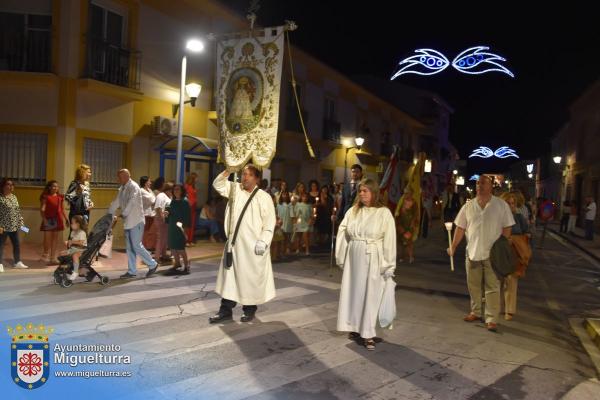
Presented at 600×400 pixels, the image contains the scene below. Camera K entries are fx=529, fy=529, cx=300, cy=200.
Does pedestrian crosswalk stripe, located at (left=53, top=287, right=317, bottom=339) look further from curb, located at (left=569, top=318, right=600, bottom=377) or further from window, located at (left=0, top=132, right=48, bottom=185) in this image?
window, located at (left=0, top=132, right=48, bottom=185)

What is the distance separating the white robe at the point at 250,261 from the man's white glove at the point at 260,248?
0.19 feet

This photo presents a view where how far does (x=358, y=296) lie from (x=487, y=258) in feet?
6.89

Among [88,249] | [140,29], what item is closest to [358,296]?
[88,249]

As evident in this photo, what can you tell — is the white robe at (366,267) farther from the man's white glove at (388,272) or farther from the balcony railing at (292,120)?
the balcony railing at (292,120)

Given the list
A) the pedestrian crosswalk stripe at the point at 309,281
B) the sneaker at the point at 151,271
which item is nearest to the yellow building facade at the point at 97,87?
the sneaker at the point at 151,271

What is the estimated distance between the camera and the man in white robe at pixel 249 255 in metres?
6.37

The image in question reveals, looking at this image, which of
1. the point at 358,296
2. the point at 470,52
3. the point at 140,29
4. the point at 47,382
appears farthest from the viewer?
the point at 140,29

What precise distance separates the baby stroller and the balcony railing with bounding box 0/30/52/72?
22.2 feet

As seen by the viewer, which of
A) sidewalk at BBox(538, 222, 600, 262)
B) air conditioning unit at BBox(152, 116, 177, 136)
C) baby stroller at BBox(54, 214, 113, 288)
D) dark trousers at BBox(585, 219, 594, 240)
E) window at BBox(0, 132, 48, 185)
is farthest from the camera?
dark trousers at BBox(585, 219, 594, 240)

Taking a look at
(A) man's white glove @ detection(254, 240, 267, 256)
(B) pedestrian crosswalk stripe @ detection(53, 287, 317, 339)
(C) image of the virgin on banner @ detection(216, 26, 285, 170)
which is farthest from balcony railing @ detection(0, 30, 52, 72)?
(A) man's white glove @ detection(254, 240, 267, 256)

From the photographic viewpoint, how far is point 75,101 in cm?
1358

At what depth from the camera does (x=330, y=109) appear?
1147 inches

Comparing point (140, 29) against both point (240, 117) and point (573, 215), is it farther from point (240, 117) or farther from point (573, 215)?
point (573, 215)

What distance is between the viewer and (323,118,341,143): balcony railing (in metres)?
28.0
